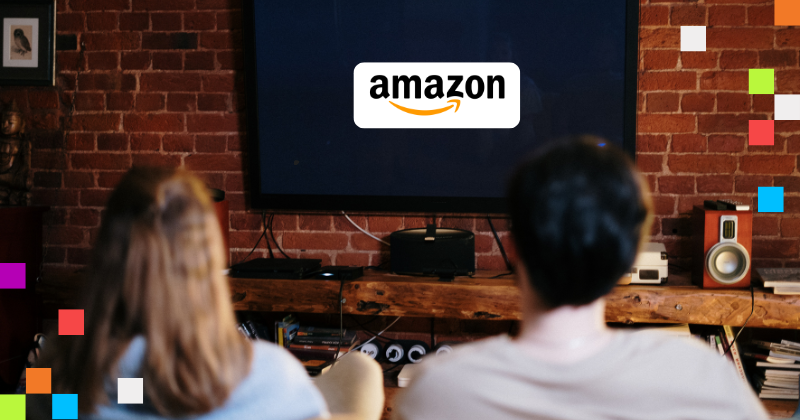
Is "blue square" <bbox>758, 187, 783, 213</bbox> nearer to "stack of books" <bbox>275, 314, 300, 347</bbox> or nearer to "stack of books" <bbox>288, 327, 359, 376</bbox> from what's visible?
"stack of books" <bbox>288, 327, 359, 376</bbox>

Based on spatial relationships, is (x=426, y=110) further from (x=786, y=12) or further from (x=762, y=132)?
(x=786, y=12)

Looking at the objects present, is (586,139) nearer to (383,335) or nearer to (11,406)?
(383,335)

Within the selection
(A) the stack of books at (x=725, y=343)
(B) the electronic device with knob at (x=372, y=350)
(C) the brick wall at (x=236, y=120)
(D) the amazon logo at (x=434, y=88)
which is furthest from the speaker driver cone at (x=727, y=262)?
(B) the electronic device with knob at (x=372, y=350)

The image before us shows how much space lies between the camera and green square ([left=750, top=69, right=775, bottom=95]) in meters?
2.53

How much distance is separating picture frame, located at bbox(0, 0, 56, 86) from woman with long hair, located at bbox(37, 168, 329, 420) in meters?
2.50

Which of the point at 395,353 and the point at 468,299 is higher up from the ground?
the point at 468,299

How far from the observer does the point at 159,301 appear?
81 cm

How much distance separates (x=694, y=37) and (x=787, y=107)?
0.48m

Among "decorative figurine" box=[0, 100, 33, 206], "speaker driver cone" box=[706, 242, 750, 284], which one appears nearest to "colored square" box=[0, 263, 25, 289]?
"decorative figurine" box=[0, 100, 33, 206]

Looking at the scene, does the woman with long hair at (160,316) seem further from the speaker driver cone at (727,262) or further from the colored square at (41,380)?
the speaker driver cone at (727,262)

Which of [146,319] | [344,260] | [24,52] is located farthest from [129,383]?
[24,52]

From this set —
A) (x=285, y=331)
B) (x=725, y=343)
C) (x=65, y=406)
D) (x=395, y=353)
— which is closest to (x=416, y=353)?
(x=395, y=353)

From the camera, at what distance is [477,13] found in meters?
2.56

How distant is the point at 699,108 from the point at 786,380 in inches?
44.4
